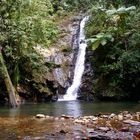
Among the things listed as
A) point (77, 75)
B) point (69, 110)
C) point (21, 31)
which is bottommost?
point (69, 110)

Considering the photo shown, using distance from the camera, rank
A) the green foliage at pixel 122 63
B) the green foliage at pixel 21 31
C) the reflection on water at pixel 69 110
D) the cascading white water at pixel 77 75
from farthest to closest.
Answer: the cascading white water at pixel 77 75
the green foliage at pixel 122 63
the green foliage at pixel 21 31
the reflection on water at pixel 69 110

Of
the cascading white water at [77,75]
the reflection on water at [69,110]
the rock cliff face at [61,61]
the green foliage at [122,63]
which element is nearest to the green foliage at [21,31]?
the rock cliff face at [61,61]

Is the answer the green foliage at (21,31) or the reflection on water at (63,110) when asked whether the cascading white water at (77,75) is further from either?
the reflection on water at (63,110)

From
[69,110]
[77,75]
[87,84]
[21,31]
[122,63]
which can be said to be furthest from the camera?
[77,75]

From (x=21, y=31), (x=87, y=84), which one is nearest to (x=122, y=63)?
(x=87, y=84)

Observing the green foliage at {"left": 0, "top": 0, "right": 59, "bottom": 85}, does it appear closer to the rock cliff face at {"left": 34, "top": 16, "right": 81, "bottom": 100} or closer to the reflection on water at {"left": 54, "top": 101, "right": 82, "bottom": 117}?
the rock cliff face at {"left": 34, "top": 16, "right": 81, "bottom": 100}

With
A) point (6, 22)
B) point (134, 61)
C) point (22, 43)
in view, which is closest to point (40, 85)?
point (22, 43)

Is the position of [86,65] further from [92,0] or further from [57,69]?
[92,0]

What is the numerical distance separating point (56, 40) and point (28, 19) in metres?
6.50

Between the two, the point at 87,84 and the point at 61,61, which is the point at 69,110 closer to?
the point at 87,84

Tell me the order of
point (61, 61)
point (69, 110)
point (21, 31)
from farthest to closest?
1. point (61, 61)
2. point (21, 31)
3. point (69, 110)

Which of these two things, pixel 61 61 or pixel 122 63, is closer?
pixel 122 63

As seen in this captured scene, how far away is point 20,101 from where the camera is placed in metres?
20.8

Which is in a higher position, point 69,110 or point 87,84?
point 87,84
